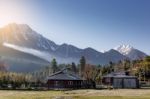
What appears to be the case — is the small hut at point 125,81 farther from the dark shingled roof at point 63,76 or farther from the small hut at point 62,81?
the dark shingled roof at point 63,76

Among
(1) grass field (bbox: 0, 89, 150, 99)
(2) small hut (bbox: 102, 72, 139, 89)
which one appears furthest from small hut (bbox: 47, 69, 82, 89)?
(1) grass field (bbox: 0, 89, 150, 99)

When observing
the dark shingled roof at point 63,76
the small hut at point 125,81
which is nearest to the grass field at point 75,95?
the dark shingled roof at point 63,76

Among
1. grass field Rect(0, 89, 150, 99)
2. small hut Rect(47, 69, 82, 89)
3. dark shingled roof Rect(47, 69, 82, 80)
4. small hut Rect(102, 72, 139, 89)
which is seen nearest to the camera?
grass field Rect(0, 89, 150, 99)

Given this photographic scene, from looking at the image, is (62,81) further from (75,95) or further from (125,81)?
(75,95)

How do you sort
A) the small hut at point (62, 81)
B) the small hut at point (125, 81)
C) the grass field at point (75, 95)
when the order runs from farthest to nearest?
the small hut at point (125, 81), the small hut at point (62, 81), the grass field at point (75, 95)

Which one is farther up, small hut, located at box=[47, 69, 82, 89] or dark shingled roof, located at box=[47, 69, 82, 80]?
dark shingled roof, located at box=[47, 69, 82, 80]

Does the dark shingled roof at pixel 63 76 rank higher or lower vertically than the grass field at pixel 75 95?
higher

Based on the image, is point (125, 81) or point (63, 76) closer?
point (63, 76)

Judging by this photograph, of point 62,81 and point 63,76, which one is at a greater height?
point 63,76

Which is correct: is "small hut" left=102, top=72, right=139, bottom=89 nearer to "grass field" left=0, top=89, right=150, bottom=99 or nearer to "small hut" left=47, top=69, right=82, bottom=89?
"small hut" left=47, top=69, right=82, bottom=89

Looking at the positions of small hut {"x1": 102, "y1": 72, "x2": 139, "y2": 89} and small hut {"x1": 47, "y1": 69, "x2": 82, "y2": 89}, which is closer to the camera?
small hut {"x1": 47, "y1": 69, "x2": 82, "y2": 89}

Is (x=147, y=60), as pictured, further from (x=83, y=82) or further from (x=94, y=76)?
(x=83, y=82)

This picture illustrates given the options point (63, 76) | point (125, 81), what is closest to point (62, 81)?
point (63, 76)

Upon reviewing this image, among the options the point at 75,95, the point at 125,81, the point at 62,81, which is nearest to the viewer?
the point at 75,95
